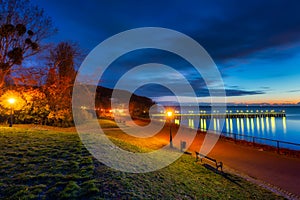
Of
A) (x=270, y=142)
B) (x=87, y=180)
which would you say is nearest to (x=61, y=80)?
(x=87, y=180)

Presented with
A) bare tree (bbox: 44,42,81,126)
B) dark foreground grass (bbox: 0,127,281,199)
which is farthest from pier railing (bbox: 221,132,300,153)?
bare tree (bbox: 44,42,81,126)

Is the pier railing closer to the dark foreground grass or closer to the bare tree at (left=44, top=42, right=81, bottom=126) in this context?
the dark foreground grass

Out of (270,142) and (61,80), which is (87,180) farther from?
(270,142)

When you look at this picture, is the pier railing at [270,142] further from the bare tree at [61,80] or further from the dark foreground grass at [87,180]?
the bare tree at [61,80]

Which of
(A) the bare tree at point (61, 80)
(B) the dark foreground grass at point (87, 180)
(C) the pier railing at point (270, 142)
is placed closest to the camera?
(B) the dark foreground grass at point (87, 180)

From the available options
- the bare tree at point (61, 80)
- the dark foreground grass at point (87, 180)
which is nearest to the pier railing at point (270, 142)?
the dark foreground grass at point (87, 180)

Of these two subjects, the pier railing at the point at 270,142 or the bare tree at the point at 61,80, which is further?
the bare tree at the point at 61,80

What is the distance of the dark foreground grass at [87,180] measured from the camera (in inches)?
159

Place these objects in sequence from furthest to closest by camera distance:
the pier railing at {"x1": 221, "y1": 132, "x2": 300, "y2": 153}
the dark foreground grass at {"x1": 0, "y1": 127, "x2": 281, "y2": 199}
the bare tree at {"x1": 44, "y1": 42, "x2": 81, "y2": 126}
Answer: the bare tree at {"x1": 44, "y1": 42, "x2": 81, "y2": 126} < the pier railing at {"x1": 221, "y1": 132, "x2": 300, "y2": 153} < the dark foreground grass at {"x1": 0, "y1": 127, "x2": 281, "y2": 199}

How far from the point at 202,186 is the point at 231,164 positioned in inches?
186

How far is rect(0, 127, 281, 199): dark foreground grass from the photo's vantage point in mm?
4051

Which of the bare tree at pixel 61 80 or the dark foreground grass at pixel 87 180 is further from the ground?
the bare tree at pixel 61 80

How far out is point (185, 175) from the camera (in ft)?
21.6

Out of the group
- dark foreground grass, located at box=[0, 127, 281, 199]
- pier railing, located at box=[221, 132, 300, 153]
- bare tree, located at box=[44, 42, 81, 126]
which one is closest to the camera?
dark foreground grass, located at box=[0, 127, 281, 199]
